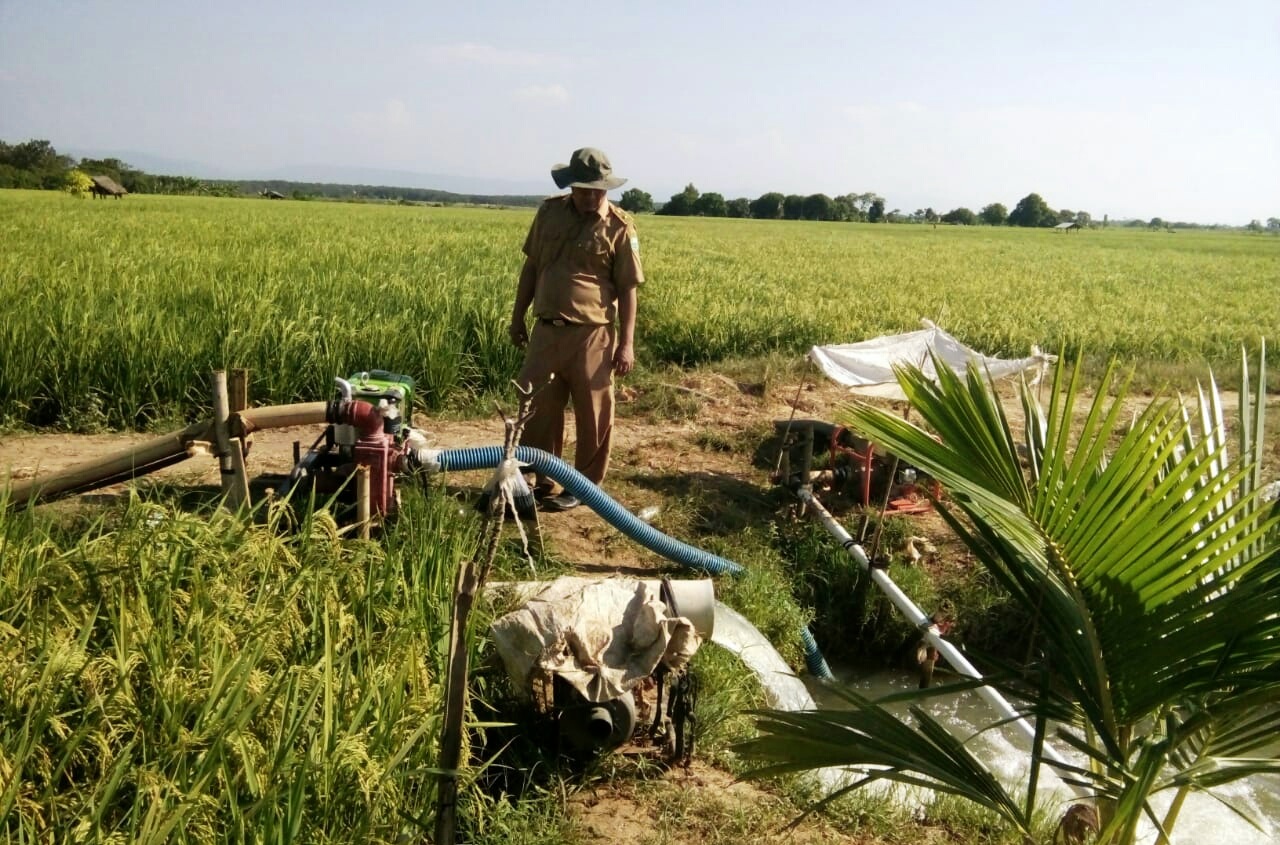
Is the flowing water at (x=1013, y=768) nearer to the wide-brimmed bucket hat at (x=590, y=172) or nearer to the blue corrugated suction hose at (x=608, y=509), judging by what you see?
the blue corrugated suction hose at (x=608, y=509)

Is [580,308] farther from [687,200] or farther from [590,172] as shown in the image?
[687,200]

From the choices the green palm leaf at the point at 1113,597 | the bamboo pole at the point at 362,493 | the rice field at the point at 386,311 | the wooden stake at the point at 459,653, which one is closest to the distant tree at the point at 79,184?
the rice field at the point at 386,311

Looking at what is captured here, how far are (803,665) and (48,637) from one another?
335cm

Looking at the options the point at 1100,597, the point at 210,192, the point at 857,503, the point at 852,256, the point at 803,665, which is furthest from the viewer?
the point at 210,192

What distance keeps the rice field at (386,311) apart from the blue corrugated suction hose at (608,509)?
1900 millimetres

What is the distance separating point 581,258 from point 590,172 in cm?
47

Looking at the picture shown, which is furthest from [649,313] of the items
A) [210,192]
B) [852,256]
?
[210,192]

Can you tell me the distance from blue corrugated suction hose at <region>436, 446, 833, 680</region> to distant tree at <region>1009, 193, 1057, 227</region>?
91.2 meters

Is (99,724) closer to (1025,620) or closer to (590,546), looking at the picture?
(590,546)

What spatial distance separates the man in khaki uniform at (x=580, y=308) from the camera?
5.00 m

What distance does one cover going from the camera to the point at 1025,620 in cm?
538

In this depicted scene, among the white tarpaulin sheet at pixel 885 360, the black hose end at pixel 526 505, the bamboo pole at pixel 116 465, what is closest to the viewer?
the bamboo pole at pixel 116 465

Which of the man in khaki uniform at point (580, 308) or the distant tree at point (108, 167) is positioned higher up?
the distant tree at point (108, 167)

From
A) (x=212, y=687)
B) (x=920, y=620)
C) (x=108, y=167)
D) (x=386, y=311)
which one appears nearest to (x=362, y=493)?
(x=212, y=687)
